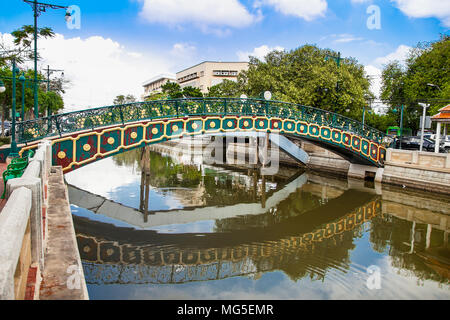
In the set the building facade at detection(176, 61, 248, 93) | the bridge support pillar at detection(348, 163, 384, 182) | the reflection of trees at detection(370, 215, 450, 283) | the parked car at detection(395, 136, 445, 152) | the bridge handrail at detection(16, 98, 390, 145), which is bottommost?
the reflection of trees at detection(370, 215, 450, 283)

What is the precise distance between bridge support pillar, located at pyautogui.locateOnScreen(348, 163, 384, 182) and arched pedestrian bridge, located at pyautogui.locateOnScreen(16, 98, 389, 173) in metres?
0.57

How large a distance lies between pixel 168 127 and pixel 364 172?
49.7 feet

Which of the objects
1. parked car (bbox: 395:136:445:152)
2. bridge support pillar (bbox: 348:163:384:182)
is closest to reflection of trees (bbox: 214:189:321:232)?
bridge support pillar (bbox: 348:163:384:182)

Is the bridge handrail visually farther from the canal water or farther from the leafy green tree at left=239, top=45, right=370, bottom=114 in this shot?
the leafy green tree at left=239, top=45, right=370, bottom=114

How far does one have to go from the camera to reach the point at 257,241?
38.1ft

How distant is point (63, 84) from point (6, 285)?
49748 millimetres

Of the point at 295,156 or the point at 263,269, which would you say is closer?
the point at 263,269

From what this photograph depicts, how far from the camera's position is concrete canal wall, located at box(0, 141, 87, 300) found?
2221mm

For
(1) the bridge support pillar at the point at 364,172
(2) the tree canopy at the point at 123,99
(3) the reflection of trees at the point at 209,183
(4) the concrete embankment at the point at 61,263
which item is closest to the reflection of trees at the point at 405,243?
(3) the reflection of trees at the point at 209,183

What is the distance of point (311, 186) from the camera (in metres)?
22.0

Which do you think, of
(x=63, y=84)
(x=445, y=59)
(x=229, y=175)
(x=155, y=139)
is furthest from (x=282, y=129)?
(x=63, y=84)

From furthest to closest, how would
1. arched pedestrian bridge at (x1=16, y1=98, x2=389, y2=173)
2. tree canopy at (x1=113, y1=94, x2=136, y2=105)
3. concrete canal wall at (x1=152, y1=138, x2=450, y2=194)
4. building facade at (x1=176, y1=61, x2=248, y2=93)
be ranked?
1. tree canopy at (x1=113, y1=94, x2=136, y2=105)
2. building facade at (x1=176, y1=61, x2=248, y2=93)
3. concrete canal wall at (x1=152, y1=138, x2=450, y2=194)
4. arched pedestrian bridge at (x1=16, y1=98, x2=389, y2=173)

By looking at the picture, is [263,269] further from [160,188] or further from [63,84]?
[63,84]

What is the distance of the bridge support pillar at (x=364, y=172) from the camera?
23.7 m
